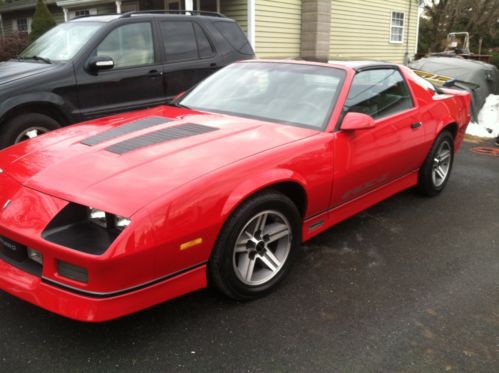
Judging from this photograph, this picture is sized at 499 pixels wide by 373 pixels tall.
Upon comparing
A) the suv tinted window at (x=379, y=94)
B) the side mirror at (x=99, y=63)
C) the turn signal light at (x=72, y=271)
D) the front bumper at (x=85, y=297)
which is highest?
the side mirror at (x=99, y=63)

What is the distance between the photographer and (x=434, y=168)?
4.82 m

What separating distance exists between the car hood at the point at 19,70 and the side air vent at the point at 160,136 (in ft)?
8.12

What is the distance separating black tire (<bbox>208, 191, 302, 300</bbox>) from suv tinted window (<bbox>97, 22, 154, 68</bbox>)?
11.4 feet

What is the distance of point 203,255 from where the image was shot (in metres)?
2.54

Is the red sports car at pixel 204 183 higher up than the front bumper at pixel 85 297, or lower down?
higher up

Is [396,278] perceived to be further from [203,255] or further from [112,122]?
[112,122]

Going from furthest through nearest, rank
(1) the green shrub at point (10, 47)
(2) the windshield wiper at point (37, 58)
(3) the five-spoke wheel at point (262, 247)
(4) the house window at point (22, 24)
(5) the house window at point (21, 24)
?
(4) the house window at point (22, 24), (5) the house window at point (21, 24), (1) the green shrub at point (10, 47), (2) the windshield wiper at point (37, 58), (3) the five-spoke wheel at point (262, 247)

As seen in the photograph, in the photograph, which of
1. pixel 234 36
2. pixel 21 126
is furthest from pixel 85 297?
pixel 234 36

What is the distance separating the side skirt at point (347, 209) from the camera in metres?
3.36

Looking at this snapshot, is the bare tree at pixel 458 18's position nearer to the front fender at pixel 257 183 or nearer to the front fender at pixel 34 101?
the front fender at pixel 34 101

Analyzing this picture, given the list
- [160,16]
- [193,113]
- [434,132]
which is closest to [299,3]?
[160,16]

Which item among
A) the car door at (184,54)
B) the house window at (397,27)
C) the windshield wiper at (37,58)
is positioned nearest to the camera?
the windshield wiper at (37,58)

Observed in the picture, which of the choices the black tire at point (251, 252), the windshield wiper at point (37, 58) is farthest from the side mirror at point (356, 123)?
the windshield wiper at point (37, 58)

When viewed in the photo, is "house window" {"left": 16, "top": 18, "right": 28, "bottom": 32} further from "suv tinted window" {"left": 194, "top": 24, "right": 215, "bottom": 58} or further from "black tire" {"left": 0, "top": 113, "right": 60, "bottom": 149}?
"black tire" {"left": 0, "top": 113, "right": 60, "bottom": 149}
